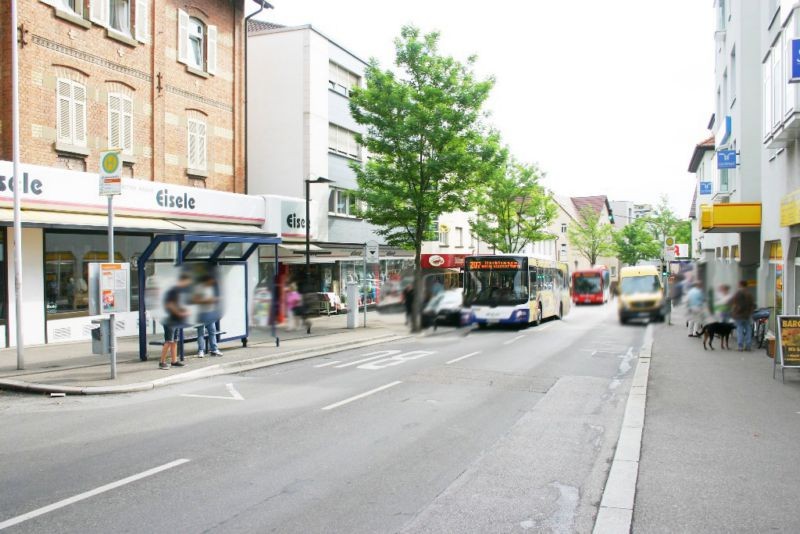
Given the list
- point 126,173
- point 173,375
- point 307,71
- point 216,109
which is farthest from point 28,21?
point 173,375

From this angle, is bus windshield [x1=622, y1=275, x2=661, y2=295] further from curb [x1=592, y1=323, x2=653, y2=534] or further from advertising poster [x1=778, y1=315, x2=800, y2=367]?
advertising poster [x1=778, y1=315, x2=800, y2=367]

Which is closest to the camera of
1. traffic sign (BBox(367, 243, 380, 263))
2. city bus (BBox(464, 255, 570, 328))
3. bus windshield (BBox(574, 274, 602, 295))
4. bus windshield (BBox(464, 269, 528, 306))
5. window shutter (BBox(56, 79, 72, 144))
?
bus windshield (BBox(574, 274, 602, 295))

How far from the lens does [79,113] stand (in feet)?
101

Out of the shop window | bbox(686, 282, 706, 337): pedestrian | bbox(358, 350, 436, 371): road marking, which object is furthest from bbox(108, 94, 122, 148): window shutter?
bbox(686, 282, 706, 337): pedestrian

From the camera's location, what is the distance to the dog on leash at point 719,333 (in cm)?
375

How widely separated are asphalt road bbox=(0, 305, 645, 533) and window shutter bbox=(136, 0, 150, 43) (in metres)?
19.6

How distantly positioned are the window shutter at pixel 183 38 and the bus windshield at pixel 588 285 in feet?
99.8

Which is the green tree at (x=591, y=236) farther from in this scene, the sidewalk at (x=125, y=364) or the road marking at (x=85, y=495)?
the sidewalk at (x=125, y=364)

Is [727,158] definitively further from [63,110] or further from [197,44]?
[197,44]

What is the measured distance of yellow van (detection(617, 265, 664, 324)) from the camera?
3459mm

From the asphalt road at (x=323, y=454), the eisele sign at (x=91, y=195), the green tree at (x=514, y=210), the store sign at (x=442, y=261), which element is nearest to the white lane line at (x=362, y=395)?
the asphalt road at (x=323, y=454)

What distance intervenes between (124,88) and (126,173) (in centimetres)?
438

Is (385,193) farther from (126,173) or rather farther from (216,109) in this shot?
(216,109)

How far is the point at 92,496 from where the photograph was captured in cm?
1189
